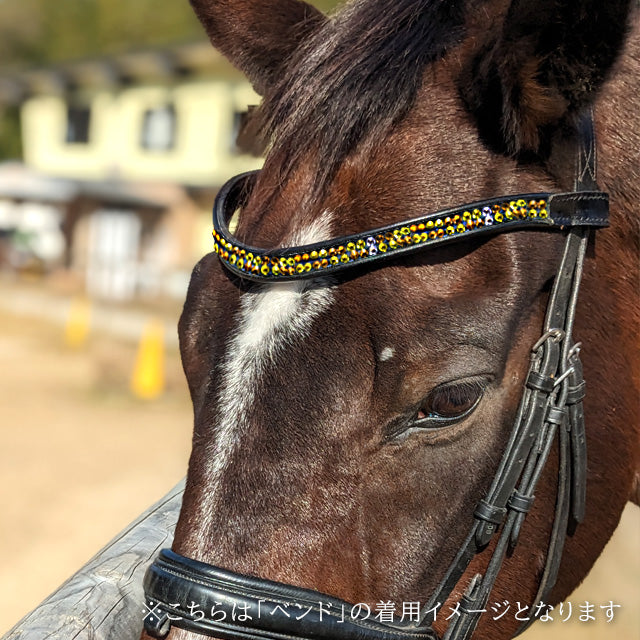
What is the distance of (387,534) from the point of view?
5.09 ft

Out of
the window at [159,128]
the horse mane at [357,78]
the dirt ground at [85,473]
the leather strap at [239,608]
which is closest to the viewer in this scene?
the leather strap at [239,608]

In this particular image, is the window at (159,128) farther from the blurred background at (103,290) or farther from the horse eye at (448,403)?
the horse eye at (448,403)

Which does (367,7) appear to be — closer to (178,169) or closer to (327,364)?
(327,364)

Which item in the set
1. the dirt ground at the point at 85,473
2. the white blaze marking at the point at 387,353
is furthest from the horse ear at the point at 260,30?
the dirt ground at the point at 85,473

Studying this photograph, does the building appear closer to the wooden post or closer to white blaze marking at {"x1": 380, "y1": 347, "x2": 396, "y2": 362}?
the wooden post

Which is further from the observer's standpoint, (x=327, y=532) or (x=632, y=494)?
(x=632, y=494)

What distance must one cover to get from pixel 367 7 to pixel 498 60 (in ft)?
1.53

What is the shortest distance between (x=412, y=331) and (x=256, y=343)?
32 cm

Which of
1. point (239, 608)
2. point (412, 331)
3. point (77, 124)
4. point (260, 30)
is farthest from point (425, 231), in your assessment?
point (77, 124)

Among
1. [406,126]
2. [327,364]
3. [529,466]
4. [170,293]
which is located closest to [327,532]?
[327,364]

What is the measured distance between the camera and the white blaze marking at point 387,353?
150 centimetres

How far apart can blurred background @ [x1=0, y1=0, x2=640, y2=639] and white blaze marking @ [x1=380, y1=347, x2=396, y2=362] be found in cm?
135

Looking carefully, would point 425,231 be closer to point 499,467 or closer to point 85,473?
point 499,467

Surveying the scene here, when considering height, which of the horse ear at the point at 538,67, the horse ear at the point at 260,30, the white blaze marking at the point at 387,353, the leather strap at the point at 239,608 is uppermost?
the horse ear at the point at 538,67
